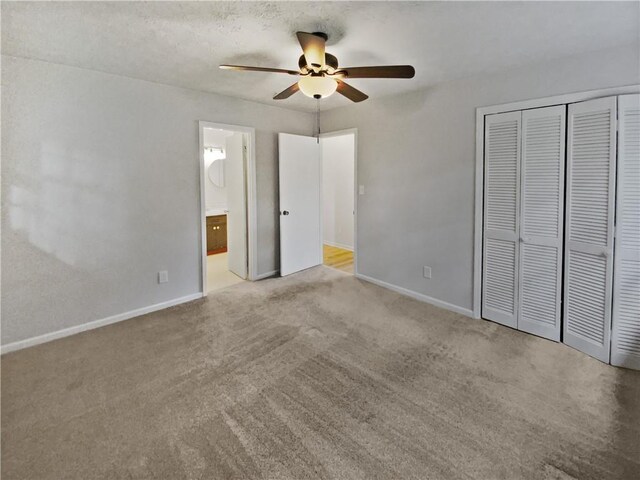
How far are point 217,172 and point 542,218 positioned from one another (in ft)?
18.2

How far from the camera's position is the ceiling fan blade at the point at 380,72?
85.0 inches

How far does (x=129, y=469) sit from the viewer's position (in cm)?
159

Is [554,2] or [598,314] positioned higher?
[554,2]

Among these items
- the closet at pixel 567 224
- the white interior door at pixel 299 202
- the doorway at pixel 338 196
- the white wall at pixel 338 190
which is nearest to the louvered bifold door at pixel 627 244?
the closet at pixel 567 224

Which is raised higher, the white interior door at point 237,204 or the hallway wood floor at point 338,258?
the white interior door at point 237,204

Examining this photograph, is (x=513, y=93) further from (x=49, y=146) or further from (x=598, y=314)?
(x=49, y=146)

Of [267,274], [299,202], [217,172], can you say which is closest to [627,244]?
[299,202]

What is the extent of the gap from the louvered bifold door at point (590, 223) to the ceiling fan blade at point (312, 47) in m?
2.03

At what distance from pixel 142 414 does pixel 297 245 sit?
3124 millimetres

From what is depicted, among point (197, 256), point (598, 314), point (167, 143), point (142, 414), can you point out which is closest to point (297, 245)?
point (197, 256)

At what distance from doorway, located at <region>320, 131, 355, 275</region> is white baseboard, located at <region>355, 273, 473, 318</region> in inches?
65.9

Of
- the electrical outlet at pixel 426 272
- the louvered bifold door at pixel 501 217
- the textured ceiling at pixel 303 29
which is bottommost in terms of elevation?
the electrical outlet at pixel 426 272

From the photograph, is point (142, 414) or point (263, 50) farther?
point (263, 50)

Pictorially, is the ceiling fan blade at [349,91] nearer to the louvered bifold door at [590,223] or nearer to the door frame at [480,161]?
the door frame at [480,161]
